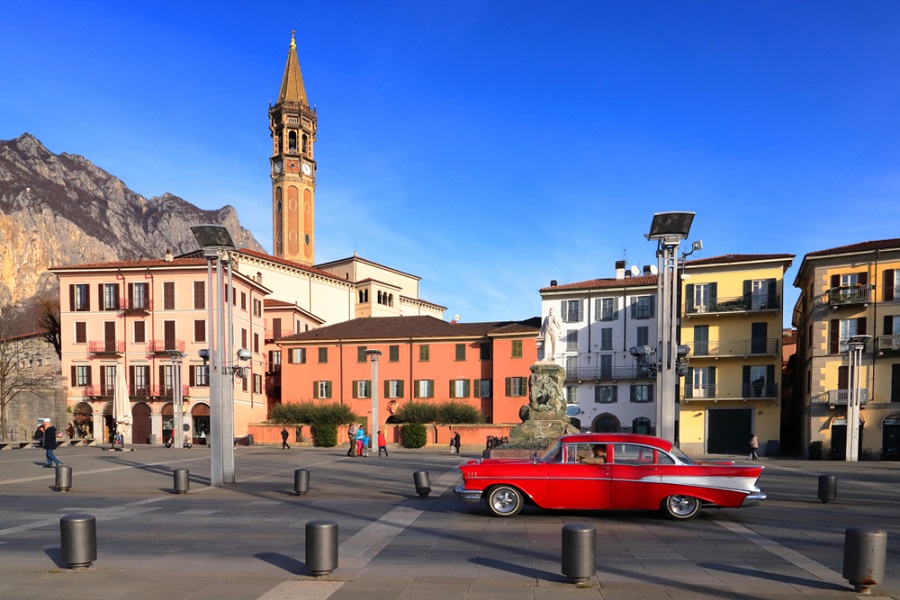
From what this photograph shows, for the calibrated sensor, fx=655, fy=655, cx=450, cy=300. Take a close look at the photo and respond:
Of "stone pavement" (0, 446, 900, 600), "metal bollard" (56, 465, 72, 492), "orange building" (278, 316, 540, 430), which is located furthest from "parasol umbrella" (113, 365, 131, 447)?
"metal bollard" (56, 465, 72, 492)

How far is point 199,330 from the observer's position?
49156mm

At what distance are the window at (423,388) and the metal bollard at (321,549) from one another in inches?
1656

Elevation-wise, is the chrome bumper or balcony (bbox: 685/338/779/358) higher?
balcony (bbox: 685/338/779/358)

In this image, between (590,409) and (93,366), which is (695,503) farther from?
(93,366)

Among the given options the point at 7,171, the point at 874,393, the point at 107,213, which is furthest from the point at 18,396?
the point at 107,213

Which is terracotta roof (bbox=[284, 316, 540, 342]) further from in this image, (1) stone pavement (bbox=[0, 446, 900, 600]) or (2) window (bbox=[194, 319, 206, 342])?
(1) stone pavement (bbox=[0, 446, 900, 600])

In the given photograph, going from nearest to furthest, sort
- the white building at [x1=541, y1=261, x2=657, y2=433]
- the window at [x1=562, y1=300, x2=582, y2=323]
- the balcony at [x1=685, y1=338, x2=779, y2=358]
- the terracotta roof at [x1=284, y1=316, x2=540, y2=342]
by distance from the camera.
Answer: the balcony at [x1=685, y1=338, x2=779, y2=358], the terracotta roof at [x1=284, y1=316, x2=540, y2=342], the white building at [x1=541, y1=261, x2=657, y2=433], the window at [x1=562, y1=300, x2=582, y2=323]

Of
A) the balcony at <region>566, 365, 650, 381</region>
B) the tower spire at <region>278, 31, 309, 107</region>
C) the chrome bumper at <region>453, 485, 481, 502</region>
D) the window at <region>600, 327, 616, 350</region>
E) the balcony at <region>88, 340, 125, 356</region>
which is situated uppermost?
the tower spire at <region>278, 31, 309, 107</region>

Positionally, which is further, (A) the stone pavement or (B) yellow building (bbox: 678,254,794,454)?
(B) yellow building (bbox: 678,254,794,454)

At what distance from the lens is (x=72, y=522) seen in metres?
8.94

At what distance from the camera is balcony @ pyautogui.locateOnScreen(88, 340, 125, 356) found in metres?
49.2

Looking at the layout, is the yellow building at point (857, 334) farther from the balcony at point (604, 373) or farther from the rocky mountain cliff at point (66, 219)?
the rocky mountain cliff at point (66, 219)

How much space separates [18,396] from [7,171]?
3376 inches

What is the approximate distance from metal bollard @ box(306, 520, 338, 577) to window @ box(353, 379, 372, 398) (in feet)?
141
